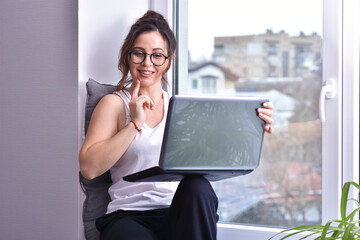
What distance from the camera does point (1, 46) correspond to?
8.03 feet

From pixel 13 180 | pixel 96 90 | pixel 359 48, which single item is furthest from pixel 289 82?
pixel 13 180

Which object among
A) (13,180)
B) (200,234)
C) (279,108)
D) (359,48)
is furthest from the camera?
(13,180)

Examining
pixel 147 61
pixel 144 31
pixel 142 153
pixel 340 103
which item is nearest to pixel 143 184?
pixel 142 153

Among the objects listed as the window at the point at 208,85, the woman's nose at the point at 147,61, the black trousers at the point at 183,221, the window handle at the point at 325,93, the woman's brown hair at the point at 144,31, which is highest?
the woman's brown hair at the point at 144,31

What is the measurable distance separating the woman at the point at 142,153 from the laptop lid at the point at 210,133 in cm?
7

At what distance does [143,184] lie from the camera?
1970 millimetres

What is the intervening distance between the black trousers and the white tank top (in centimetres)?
10

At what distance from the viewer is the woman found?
67.2 inches

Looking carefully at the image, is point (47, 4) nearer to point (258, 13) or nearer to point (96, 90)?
point (96, 90)

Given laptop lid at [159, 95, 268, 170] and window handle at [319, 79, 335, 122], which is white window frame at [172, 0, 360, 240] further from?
laptop lid at [159, 95, 268, 170]

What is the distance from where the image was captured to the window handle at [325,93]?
204cm

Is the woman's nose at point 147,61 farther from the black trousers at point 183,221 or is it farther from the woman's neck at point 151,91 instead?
the black trousers at point 183,221

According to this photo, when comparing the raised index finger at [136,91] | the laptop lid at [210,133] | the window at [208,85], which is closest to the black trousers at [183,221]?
the laptop lid at [210,133]

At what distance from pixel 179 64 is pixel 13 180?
2.98ft
